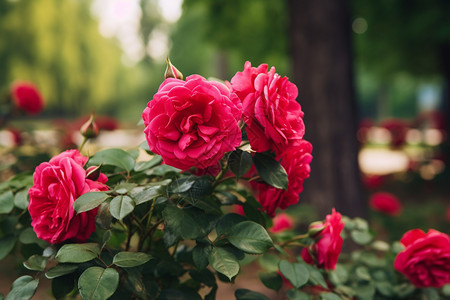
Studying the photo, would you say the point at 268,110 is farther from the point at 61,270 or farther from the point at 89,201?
the point at 61,270

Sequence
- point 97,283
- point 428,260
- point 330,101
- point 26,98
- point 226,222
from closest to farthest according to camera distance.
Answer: point 97,283 < point 226,222 < point 428,260 < point 26,98 < point 330,101

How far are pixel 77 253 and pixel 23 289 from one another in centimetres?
16

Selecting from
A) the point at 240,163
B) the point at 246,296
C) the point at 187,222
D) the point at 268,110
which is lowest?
the point at 246,296

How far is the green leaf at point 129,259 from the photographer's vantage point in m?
0.80

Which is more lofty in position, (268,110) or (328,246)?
(268,110)

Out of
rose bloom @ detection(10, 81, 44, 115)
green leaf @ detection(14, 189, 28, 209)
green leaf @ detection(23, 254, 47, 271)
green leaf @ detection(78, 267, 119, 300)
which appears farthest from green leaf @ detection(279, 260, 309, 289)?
rose bloom @ detection(10, 81, 44, 115)

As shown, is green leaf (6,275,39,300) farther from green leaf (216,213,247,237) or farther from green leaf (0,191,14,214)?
green leaf (216,213,247,237)

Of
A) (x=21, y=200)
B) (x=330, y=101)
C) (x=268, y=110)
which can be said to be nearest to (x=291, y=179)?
(x=268, y=110)

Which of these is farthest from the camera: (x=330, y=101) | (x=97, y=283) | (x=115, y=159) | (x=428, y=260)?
(x=330, y=101)

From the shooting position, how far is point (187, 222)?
2.75 ft

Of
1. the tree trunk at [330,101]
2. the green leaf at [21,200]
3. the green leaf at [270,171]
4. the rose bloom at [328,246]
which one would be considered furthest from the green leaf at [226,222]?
the tree trunk at [330,101]

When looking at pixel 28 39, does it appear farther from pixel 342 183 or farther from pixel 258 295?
pixel 258 295

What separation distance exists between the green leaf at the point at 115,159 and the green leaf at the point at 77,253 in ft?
0.73

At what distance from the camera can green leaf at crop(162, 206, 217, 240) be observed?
816 millimetres
